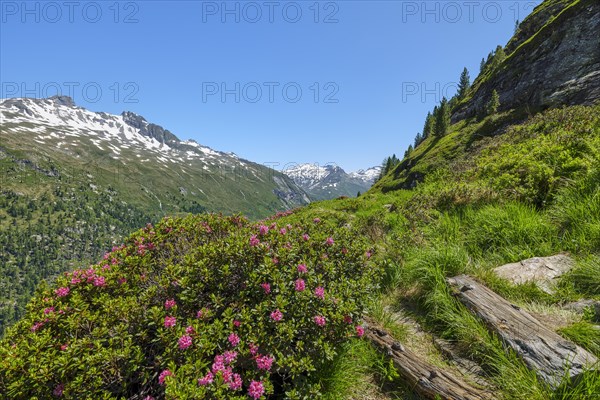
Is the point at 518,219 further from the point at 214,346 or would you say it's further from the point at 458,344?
the point at 214,346

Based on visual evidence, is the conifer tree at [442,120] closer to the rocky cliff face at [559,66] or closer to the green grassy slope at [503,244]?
the rocky cliff face at [559,66]

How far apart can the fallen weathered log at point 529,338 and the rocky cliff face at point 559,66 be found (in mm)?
36915

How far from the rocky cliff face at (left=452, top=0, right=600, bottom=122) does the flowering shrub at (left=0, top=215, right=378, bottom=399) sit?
129 ft

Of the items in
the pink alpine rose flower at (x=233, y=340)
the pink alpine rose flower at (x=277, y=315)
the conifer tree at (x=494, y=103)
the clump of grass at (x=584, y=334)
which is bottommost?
the clump of grass at (x=584, y=334)

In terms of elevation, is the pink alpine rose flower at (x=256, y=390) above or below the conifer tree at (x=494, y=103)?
below

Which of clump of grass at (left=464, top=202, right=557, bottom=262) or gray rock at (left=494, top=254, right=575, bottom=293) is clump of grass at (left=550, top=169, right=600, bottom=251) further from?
gray rock at (left=494, top=254, right=575, bottom=293)

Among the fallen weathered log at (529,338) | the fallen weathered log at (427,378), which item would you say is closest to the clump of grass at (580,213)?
the fallen weathered log at (529,338)

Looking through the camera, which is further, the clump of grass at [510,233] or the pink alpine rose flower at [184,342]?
the clump of grass at [510,233]

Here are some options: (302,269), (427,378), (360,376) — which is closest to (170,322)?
(302,269)

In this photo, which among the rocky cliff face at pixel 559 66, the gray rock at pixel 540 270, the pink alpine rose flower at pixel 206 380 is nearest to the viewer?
the pink alpine rose flower at pixel 206 380

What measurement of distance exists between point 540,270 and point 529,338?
6.72 feet

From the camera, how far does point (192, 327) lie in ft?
→ 12.2

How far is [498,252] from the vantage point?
6.44 meters

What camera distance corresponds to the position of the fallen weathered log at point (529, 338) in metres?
3.47
